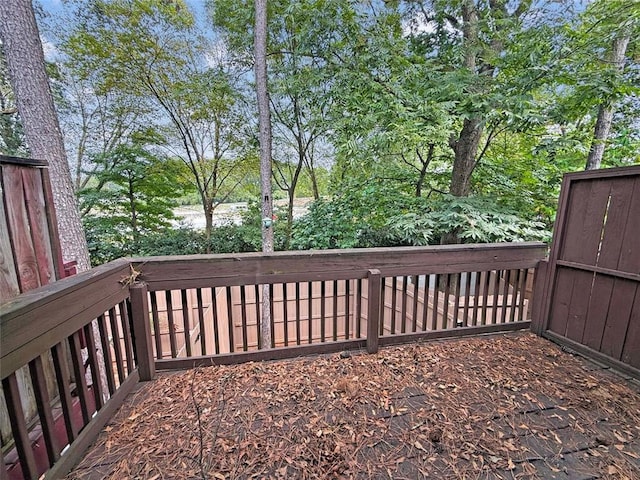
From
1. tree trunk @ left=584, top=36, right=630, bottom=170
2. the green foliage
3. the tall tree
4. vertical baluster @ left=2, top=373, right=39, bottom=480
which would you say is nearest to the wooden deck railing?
vertical baluster @ left=2, top=373, right=39, bottom=480

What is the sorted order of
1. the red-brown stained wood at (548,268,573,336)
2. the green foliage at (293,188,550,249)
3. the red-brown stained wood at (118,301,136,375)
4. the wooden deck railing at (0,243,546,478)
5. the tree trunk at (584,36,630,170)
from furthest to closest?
the green foliage at (293,188,550,249)
the tree trunk at (584,36,630,170)
the red-brown stained wood at (548,268,573,336)
the red-brown stained wood at (118,301,136,375)
the wooden deck railing at (0,243,546,478)

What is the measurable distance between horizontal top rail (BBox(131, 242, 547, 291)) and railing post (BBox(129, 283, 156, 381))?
91mm

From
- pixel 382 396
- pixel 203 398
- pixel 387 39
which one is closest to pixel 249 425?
pixel 203 398

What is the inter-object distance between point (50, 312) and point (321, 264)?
1468 mm

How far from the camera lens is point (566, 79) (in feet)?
12.8

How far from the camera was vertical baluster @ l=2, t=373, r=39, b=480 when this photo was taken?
37.9 inches

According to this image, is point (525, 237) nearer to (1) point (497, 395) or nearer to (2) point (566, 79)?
(2) point (566, 79)

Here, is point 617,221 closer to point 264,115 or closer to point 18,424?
point 18,424

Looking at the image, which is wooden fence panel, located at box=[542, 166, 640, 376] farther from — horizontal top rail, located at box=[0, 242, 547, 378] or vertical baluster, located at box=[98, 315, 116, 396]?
vertical baluster, located at box=[98, 315, 116, 396]

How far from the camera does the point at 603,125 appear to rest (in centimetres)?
505

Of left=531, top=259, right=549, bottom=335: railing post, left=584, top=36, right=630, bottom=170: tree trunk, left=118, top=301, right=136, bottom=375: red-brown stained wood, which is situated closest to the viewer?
left=118, top=301, right=136, bottom=375: red-brown stained wood

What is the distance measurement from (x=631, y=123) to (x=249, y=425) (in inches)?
328

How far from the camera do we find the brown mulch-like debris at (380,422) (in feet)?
4.25

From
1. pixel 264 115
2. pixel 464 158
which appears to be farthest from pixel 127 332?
pixel 464 158
